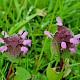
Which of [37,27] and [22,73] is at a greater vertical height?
[37,27]

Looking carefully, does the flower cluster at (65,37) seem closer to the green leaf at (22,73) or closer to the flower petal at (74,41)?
the flower petal at (74,41)

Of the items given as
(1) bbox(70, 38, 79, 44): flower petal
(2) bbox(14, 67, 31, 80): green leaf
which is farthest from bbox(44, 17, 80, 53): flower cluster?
(2) bbox(14, 67, 31, 80): green leaf

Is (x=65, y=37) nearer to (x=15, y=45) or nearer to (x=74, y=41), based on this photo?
(x=74, y=41)

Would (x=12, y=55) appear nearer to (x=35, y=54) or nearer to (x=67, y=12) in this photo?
(x=35, y=54)

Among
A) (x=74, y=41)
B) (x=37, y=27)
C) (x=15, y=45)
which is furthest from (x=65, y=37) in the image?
(x=37, y=27)

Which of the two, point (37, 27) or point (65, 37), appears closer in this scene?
point (65, 37)

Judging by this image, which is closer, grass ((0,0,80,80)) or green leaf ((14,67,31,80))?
green leaf ((14,67,31,80))

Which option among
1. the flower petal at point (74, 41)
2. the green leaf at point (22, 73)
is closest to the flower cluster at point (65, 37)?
the flower petal at point (74, 41)

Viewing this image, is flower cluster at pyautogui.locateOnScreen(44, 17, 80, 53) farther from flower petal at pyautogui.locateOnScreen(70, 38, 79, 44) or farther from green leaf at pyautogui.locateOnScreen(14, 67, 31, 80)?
green leaf at pyautogui.locateOnScreen(14, 67, 31, 80)
